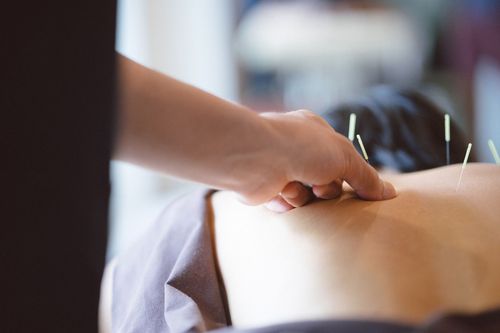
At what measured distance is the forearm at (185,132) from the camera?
0.62 metres

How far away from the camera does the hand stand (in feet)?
2.36

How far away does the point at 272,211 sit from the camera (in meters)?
0.85

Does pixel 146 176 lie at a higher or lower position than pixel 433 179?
lower

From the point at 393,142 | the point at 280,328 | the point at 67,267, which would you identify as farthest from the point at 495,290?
the point at 393,142

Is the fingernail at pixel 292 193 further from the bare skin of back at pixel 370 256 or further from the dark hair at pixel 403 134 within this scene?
the dark hair at pixel 403 134

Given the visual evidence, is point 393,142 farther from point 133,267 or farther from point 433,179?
point 133,267

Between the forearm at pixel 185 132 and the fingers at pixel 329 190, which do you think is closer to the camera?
the forearm at pixel 185 132

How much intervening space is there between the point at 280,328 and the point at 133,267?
429 millimetres

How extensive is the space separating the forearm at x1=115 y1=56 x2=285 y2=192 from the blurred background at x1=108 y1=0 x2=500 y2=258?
3177mm

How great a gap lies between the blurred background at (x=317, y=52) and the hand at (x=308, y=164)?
121 inches

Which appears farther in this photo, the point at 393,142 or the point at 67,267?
the point at 393,142

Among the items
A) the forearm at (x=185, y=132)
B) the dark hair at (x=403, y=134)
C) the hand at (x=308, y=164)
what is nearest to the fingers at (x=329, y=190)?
the hand at (x=308, y=164)

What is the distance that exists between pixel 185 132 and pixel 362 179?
264mm

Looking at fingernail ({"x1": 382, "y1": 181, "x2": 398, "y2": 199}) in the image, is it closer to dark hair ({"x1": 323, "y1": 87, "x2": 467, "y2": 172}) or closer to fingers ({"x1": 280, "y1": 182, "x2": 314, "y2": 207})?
fingers ({"x1": 280, "y1": 182, "x2": 314, "y2": 207})
